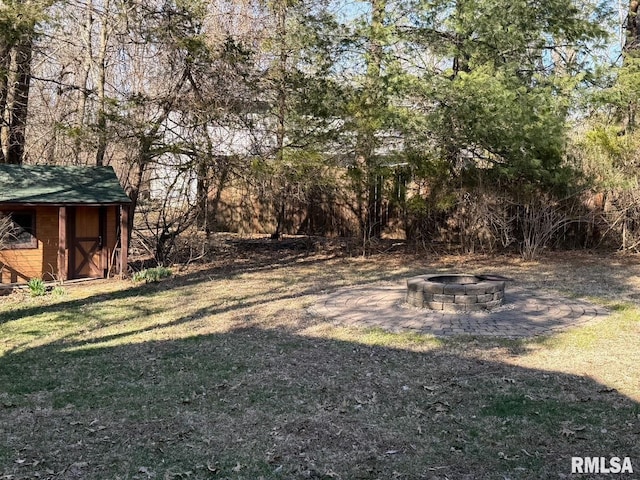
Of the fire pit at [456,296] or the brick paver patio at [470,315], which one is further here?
the fire pit at [456,296]

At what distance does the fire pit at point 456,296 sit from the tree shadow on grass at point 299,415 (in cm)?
199

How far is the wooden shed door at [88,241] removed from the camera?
11.4 meters

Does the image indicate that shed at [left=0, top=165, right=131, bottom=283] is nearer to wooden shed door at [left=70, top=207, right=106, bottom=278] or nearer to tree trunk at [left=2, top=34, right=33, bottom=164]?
wooden shed door at [left=70, top=207, right=106, bottom=278]

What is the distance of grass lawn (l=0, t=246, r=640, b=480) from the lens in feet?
12.1

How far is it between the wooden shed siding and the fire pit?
7239 millimetres

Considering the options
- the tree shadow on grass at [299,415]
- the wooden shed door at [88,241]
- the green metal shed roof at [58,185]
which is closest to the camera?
the tree shadow on grass at [299,415]

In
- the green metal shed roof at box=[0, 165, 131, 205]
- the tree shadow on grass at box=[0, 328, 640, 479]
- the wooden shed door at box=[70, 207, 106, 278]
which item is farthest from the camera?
the wooden shed door at box=[70, 207, 106, 278]

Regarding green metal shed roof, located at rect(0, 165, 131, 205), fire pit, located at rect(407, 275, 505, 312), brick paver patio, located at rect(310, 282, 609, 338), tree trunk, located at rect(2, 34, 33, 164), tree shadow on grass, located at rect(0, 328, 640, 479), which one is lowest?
tree shadow on grass, located at rect(0, 328, 640, 479)

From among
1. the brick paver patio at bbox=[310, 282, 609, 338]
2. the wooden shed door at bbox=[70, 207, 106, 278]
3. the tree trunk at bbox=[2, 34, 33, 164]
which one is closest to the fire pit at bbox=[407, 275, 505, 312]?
the brick paver patio at bbox=[310, 282, 609, 338]

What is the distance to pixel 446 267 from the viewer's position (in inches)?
510

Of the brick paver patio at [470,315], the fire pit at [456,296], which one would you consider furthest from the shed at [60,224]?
the fire pit at [456,296]

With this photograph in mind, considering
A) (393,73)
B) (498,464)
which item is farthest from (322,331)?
→ (393,73)

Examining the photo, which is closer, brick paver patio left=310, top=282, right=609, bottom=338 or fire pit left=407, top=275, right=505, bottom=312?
brick paver patio left=310, top=282, right=609, bottom=338

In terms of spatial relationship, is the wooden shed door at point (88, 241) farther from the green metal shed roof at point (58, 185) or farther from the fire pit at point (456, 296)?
the fire pit at point (456, 296)
